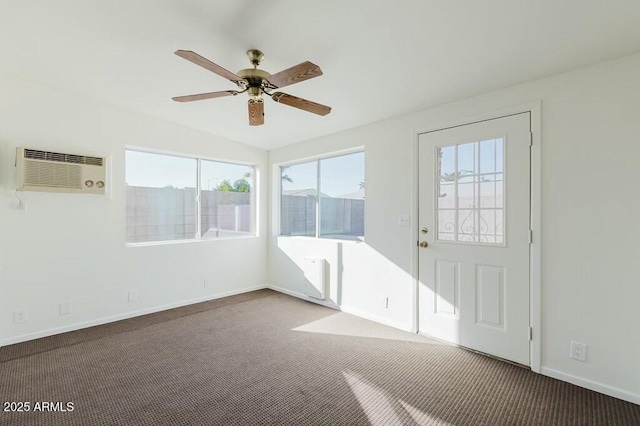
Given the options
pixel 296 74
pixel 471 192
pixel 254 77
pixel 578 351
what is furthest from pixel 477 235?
pixel 254 77

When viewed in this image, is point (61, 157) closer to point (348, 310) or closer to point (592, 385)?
point (348, 310)

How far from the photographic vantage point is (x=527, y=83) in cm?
259

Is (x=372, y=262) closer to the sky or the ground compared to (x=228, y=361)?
closer to the sky

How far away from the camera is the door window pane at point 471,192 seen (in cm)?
277

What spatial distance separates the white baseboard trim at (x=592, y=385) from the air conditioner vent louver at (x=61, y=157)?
4716 mm

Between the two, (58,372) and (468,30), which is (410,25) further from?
(58,372)

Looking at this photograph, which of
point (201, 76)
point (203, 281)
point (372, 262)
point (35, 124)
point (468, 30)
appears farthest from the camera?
point (203, 281)

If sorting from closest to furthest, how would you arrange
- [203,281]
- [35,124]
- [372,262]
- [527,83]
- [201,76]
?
[527,83] < [201,76] < [35,124] < [372,262] < [203,281]

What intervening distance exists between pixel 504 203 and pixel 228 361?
9.09 ft

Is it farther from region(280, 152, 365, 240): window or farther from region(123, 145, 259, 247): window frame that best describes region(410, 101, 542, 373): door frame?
region(123, 145, 259, 247): window frame

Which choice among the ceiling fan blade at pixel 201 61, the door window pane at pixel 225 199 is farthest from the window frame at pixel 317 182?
the ceiling fan blade at pixel 201 61

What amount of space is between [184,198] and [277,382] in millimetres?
2904

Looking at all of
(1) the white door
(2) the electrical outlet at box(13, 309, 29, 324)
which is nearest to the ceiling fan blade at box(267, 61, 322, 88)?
(1) the white door

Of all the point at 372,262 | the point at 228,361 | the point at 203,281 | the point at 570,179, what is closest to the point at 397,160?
the point at 372,262
